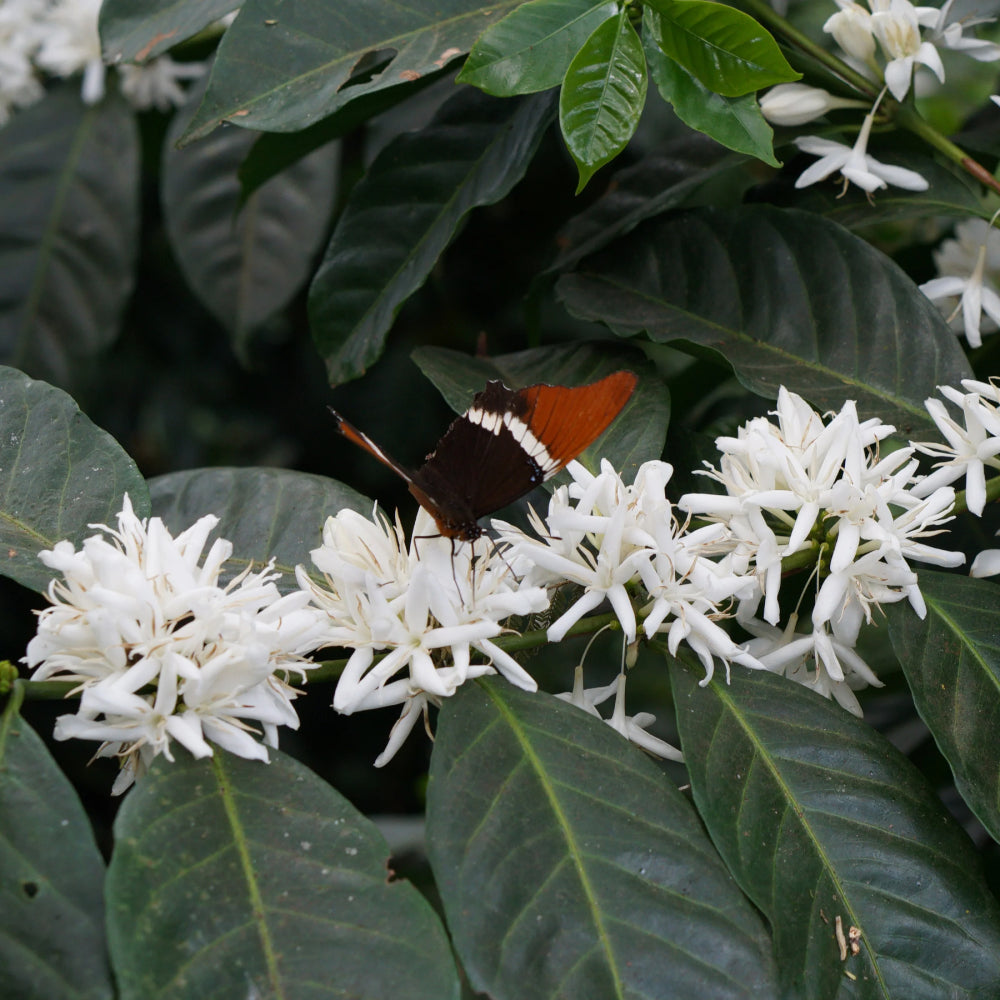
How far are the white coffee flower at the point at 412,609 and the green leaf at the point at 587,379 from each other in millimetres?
191

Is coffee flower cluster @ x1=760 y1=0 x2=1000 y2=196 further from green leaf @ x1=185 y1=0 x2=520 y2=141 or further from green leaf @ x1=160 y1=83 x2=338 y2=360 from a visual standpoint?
green leaf @ x1=160 y1=83 x2=338 y2=360

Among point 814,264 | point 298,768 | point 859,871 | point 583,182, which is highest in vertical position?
point 583,182

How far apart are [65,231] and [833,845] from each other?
1.67 metres

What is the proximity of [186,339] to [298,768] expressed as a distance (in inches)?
79.6

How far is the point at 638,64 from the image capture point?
915 millimetres

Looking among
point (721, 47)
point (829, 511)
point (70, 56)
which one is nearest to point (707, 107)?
point (721, 47)

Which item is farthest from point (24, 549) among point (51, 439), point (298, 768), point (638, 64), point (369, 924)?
point (638, 64)

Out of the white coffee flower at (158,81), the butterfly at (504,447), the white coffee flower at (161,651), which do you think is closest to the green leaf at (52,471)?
the white coffee flower at (161,651)

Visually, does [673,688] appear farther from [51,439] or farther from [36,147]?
[36,147]

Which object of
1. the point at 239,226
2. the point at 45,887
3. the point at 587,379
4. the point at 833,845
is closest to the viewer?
the point at 45,887

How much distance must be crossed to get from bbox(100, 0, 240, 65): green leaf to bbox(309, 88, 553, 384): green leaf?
0.81 feet

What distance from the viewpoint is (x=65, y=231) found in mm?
1876

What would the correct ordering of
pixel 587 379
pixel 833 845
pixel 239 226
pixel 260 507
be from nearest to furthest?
pixel 833 845
pixel 260 507
pixel 587 379
pixel 239 226

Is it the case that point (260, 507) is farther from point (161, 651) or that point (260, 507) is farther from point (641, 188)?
point (641, 188)
